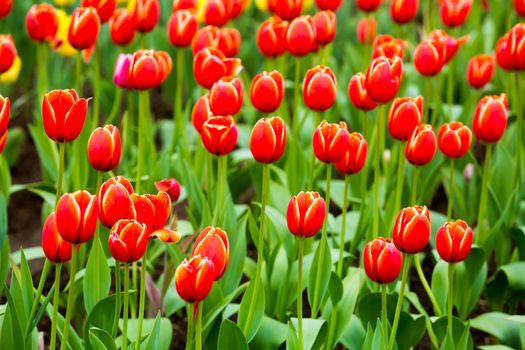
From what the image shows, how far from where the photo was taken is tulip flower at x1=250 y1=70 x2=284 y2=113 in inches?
108

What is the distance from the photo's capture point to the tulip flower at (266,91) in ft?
9.01

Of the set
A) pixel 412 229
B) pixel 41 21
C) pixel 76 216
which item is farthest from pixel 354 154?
pixel 41 21

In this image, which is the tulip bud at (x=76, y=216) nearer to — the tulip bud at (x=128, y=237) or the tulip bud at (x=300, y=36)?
the tulip bud at (x=128, y=237)

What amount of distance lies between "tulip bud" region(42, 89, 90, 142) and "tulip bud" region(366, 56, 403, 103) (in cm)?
79

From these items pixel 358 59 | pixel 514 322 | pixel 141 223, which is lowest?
pixel 514 322

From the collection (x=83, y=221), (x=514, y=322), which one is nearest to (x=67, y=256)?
(x=83, y=221)

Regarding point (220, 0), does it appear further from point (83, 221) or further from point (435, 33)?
point (83, 221)

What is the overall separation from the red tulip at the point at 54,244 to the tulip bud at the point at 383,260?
2.13 feet

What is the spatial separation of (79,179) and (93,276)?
83 centimetres

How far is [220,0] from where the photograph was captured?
3.54m

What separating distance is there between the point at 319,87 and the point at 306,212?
0.62 m

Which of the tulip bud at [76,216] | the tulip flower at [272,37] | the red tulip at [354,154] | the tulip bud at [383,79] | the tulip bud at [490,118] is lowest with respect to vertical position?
the tulip bud at [76,216]

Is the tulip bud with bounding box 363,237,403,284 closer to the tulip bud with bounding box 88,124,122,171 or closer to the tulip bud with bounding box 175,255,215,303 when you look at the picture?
the tulip bud with bounding box 175,255,215,303

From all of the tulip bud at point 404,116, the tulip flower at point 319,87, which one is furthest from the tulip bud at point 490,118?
the tulip flower at point 319,87
